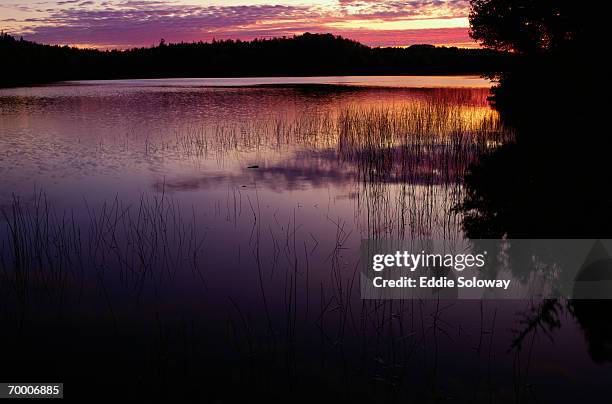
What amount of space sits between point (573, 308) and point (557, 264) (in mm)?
1415

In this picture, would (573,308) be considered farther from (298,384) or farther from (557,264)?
(298,384)

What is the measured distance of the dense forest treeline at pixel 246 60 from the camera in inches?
4432

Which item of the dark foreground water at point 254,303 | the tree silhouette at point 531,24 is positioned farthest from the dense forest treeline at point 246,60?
the dark foreground water at point 254,303

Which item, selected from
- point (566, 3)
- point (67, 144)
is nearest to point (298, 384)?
point (566, 3)

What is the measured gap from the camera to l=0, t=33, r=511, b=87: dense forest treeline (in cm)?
11256

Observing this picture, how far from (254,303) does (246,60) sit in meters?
131

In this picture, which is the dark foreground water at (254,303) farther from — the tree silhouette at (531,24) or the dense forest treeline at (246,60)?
the dense forest treeline at (246,60)

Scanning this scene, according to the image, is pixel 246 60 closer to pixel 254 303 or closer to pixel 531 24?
pixel 531 24

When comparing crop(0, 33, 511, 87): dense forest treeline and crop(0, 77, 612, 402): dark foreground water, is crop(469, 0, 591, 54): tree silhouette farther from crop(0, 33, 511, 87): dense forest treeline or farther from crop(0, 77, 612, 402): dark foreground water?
crop(0, 33, 511, 87): dense forest treeline

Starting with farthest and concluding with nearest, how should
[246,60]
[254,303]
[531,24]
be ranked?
[246,60] → [531,24] → [254,303]

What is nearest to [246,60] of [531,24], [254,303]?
[531,24]

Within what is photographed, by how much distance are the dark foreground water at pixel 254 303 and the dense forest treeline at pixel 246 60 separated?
339ft

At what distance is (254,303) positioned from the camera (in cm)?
627

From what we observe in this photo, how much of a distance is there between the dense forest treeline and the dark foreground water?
103 meters
